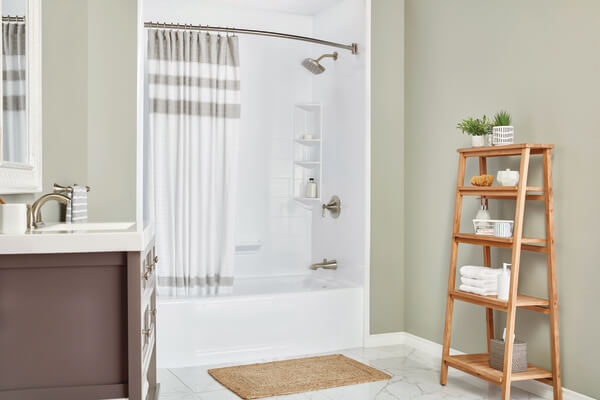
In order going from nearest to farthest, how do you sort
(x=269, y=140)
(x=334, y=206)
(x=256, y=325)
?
(x=256, y=325)
(x=334, y=206)
(x=269, y=140)

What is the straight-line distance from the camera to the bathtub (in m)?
3.30

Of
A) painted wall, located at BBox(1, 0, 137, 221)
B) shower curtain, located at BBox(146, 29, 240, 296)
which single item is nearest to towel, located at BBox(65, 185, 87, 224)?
painted wall, located at BBox(1, 0, 137, 221)

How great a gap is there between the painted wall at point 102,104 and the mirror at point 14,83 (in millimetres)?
712

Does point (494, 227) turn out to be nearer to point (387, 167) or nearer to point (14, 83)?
point (387, 167)

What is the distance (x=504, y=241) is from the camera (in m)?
2.68

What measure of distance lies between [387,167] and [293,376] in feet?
5.05

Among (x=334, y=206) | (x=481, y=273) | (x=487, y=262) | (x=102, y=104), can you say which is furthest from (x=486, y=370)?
(x=102, y=104)

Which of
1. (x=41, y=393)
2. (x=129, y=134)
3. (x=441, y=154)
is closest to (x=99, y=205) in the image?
(x=129, y=134)

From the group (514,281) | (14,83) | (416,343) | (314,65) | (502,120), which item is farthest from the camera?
(314,65)

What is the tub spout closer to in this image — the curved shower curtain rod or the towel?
the curved shower curtain rod

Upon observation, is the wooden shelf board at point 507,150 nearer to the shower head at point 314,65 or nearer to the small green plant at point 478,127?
the small green plant at point 478,127

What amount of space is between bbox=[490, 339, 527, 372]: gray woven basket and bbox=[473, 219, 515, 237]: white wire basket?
530mm

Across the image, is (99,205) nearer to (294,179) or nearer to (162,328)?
(162,328)

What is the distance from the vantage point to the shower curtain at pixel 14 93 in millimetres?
1898
